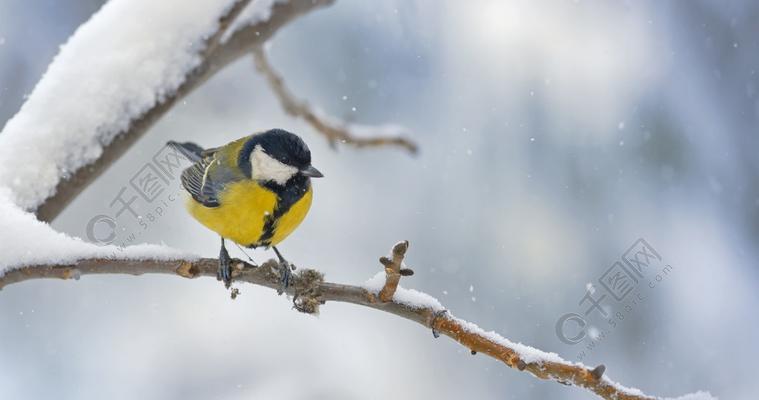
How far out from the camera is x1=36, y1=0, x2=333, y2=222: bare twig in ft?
7.48

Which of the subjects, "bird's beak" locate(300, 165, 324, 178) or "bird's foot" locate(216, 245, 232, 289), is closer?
"bird's foot" locate(216, 245, 232, 289)

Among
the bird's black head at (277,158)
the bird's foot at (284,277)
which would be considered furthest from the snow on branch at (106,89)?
the bird's foot at (284,277)

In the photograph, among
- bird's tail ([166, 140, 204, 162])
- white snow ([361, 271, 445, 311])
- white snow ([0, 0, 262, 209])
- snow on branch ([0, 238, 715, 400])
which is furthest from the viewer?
bird's tail ([166, 140, 204, 162])

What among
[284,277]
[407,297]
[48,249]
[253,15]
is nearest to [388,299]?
[407,297]

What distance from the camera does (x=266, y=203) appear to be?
253 cm

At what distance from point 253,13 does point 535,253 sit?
121 inches

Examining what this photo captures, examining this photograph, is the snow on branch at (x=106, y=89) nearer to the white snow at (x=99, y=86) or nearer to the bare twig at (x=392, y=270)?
the white snow at (x=99, y=86)

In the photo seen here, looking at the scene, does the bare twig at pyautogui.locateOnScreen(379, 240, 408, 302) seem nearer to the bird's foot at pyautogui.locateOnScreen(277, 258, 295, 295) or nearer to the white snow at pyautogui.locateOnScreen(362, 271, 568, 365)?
the white snow at pyautogui.locateOnScreen(362, 271, 568, 365)

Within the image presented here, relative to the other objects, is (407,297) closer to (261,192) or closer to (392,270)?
(392,270)

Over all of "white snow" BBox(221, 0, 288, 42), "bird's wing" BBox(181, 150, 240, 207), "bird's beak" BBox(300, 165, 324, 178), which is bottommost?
"bird's wing" BBox(181, 150, 240, 207)

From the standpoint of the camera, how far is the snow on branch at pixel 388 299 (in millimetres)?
1635

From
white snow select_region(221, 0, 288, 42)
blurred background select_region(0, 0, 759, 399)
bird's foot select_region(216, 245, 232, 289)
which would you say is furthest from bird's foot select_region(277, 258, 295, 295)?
→ blurred background select_region(0, 0, 759, 399)

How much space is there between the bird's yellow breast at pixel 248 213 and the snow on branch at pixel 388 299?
0.54m

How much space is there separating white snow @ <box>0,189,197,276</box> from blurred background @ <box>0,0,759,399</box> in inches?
116
